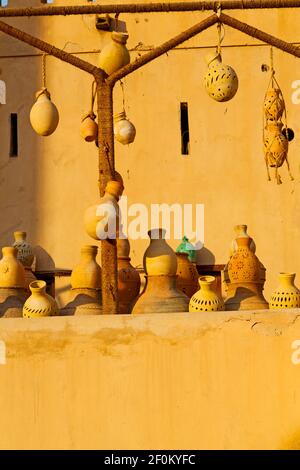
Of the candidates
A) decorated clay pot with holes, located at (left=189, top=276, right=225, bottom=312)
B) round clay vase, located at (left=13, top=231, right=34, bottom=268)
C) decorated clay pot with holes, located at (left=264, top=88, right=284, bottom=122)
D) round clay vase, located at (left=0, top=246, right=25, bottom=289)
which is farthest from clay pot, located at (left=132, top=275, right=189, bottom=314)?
decorated clay pot with holes, located at (left=264, top=88, right=284, bottom=122)

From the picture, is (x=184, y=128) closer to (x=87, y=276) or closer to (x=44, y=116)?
(x=44, y=116)

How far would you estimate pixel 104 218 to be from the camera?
5.56m

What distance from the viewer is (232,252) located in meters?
6.37

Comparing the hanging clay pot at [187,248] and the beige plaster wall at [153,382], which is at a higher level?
the hanging clay pot at [187,248]

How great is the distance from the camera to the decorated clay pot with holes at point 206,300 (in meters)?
5.52

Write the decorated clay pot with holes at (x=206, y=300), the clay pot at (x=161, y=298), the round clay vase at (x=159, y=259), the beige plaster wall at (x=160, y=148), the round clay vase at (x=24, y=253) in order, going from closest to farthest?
the decorated clay pot with holes at (x=206, y=300), the clay pot at (x=161, y=298), the round clay vase at (x=159, y=259), the round clay vase at (x=24, y=253), the beige plaster wall at (x=160, y=148)

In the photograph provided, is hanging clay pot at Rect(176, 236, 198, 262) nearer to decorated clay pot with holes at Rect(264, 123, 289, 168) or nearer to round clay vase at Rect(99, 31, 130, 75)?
decorated clay pot with holes at Rect(264, 123, 289, 168)

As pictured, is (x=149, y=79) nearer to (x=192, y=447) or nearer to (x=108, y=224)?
(x=108, y=224)

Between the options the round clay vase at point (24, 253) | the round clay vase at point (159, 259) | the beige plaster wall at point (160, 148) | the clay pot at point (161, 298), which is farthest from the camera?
the beige plaster wall at point (160, 148)

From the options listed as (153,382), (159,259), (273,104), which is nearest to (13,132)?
(273,104)

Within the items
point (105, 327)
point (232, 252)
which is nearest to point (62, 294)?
point (232, 252)

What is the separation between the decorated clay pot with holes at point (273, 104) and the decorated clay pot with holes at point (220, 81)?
44.7 inches

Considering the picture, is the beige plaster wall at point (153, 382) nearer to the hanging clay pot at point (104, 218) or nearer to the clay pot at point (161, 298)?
the clay pot at point (161, 298)

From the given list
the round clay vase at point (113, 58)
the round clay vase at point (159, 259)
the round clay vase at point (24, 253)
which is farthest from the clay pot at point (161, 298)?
the round clay vase at point (24, 253)
